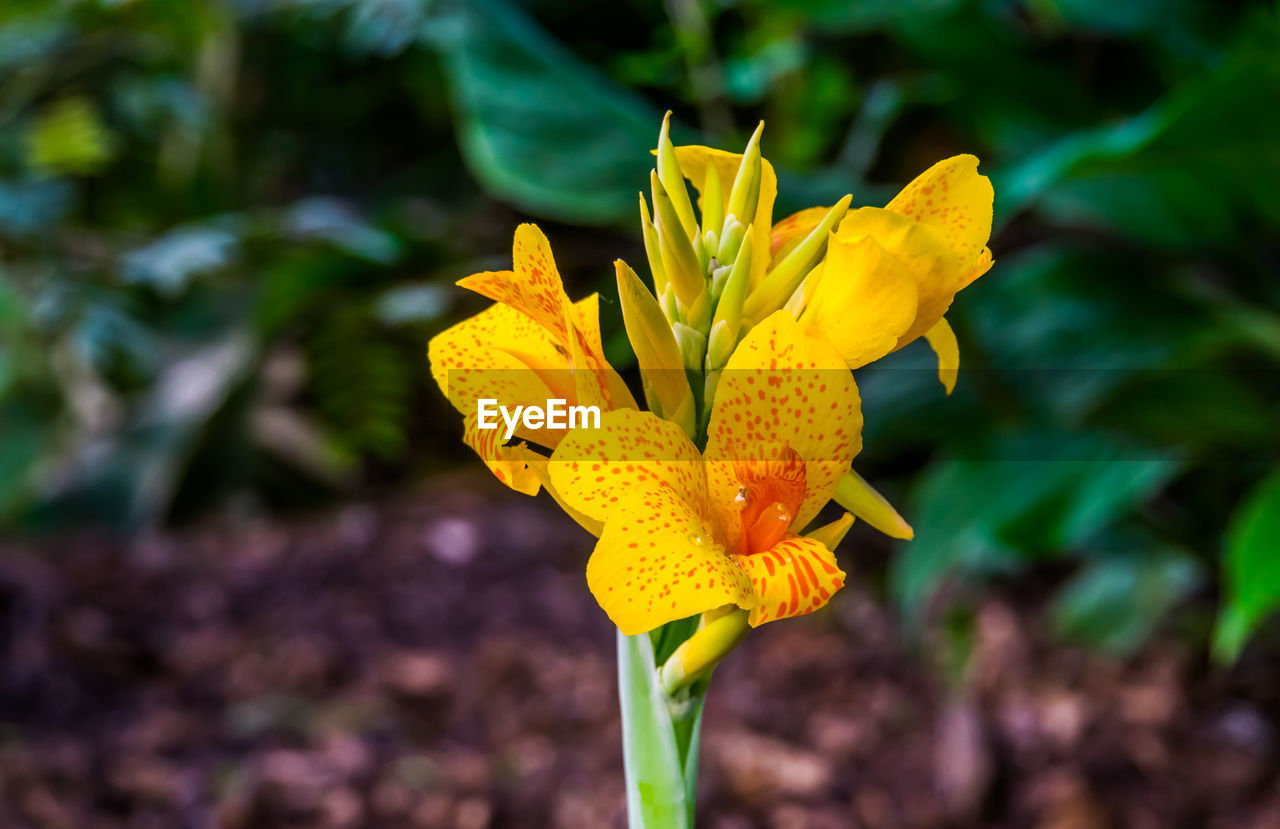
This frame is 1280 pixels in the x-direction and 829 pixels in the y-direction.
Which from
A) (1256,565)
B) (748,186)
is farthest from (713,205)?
(1256,565)

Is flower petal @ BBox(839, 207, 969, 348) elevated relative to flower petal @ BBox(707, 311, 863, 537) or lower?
elevated

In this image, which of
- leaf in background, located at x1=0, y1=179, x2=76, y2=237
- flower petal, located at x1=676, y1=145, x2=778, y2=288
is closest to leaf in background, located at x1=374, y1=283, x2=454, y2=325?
leaf in background, located at x1=0, y1=179, x2=76, y2=237

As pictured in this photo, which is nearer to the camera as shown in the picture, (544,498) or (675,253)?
(675,253)

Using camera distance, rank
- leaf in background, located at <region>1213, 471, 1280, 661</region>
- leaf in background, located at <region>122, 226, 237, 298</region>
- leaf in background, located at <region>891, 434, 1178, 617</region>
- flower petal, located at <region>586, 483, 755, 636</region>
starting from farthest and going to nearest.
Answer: leaf in background, located at <region>122, 226, 237, 298</region>, leaf in background, located at <region>891, 434, 1178, 617</region>, leaf in background, located at <region>1213, 471, 1280, 661</region>, flower petal, located at <region>586, 483, 755, 636</region>

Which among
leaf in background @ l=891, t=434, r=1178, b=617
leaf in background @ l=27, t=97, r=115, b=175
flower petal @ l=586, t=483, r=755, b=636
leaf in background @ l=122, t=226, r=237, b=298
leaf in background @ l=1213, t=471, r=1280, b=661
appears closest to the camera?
flower petal @ l=586, t=483, r=755, b=636

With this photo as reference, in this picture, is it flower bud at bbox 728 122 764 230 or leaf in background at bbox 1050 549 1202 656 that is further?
leaf in background at bbox 1050 549 1202 656

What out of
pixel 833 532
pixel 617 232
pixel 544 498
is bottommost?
pixel 544 498

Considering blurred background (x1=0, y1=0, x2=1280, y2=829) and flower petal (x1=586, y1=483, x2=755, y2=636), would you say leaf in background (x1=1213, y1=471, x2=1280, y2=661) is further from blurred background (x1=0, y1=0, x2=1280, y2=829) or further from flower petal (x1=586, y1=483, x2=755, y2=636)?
flower petal (x1=586, y1=483, x2=755, y2=636)

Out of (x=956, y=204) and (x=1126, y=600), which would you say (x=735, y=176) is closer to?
(x=956, y=204)

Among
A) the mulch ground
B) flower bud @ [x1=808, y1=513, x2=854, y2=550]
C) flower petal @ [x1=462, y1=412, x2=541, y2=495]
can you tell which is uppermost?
flower petal @ [x1=462, y1=412, x2=541, y2=495]

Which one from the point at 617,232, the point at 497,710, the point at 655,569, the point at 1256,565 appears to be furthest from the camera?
the point at 617,232
